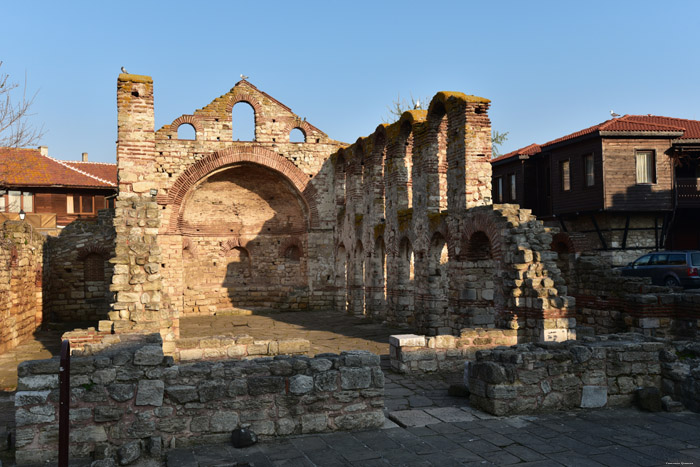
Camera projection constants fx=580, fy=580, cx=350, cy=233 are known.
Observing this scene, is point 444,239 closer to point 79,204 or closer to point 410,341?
point 410,341

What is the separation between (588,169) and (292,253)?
12.8m

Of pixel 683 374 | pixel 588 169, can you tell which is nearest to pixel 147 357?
pixel 683 374

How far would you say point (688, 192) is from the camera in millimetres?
23703

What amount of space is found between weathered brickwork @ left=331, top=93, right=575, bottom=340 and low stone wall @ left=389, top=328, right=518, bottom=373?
1456 millimetres

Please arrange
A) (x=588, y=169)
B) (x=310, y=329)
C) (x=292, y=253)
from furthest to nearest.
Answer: (x=588, y=169) → (x=292, y=253) → (x=310, y=329)

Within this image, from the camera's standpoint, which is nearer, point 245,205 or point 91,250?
point 91,250

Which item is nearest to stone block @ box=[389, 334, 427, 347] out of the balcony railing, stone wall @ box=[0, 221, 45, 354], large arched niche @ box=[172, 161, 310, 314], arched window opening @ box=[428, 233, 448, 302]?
arched window opening @ box=[428, 233, 448, 302]

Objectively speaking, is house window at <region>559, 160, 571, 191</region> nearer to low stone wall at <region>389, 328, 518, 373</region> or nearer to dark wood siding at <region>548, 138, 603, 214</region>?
dark wood siding at <region>548, 138, 603, 214</region>

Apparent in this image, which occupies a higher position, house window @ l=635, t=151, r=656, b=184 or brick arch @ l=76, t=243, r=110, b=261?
house window @ l=635, t=151, r=656, b=184

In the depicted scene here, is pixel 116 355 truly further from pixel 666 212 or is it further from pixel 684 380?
pixel 666 212

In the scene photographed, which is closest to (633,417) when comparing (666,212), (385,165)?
(385,165)

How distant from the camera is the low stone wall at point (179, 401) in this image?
562cm

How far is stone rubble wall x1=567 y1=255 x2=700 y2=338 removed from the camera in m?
11.8

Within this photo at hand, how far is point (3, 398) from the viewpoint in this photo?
8.42 metres
